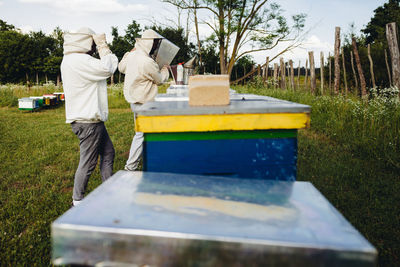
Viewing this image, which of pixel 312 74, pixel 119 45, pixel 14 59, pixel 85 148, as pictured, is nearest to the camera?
pixel 85 148

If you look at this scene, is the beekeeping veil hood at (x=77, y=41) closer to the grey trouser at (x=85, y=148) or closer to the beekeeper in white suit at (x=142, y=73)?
the grey trouser at (x=85, y=148)

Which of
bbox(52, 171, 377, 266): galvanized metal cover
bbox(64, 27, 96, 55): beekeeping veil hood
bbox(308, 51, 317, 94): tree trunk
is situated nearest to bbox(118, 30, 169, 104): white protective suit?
bbox(64, 27, 96, 55): beekeeping veil hood

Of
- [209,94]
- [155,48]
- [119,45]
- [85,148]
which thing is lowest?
[85,148]

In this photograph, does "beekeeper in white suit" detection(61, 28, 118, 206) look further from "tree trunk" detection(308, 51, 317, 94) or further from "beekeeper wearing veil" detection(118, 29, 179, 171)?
"tree trunk" detection(308, 51, 317, 94)

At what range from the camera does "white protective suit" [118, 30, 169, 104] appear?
3.29 metres

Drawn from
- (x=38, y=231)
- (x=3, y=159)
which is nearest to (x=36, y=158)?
(x=3, y=159)

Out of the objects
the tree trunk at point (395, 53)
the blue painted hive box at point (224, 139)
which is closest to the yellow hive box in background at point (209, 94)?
the blue painted hive box at point (224, 139)

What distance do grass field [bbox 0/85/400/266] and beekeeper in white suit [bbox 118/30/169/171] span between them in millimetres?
584

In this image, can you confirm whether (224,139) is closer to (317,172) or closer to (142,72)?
(142,72)

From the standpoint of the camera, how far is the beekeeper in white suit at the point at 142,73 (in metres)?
3.29

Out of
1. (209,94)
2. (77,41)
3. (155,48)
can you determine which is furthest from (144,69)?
(209,94)

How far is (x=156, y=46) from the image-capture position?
337cm

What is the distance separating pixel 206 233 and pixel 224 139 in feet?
2.11

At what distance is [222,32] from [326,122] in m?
8.41
